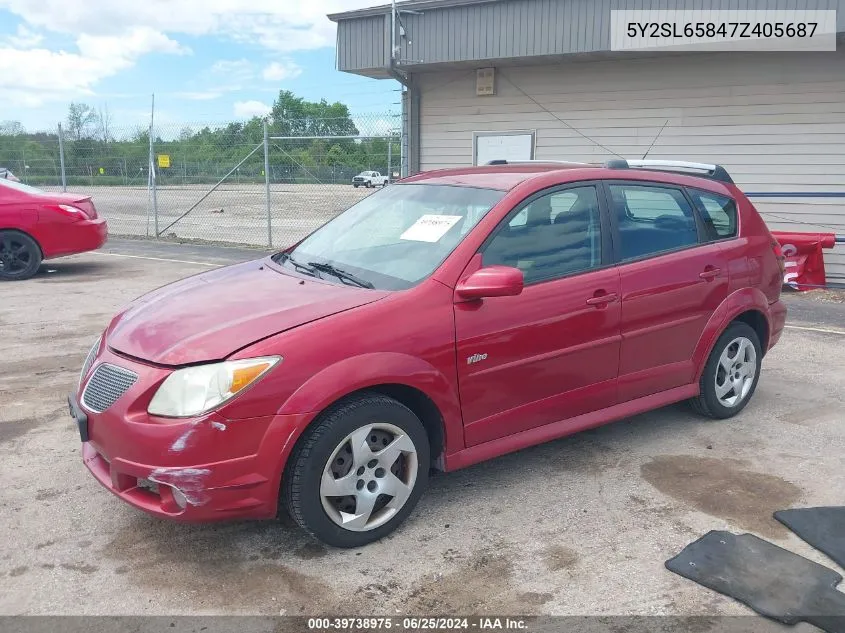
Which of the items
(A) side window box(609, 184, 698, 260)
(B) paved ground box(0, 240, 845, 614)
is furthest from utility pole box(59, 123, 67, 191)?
(A) side window box(609, 184, 698, 260)

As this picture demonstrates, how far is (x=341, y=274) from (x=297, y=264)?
47 cm

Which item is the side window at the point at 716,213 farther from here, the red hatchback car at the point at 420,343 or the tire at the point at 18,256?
the tire at the point at 18,256

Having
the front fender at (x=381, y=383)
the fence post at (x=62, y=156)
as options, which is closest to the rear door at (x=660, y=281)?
the front fender at (x=381, y=383)

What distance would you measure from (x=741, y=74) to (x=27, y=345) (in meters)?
9.40

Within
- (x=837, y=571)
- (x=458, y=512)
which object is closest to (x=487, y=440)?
(x=458, y=512)

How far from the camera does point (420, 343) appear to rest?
3379 millimetres

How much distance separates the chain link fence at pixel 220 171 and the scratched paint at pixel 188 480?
835 cm

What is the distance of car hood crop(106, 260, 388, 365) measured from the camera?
3.14 metres

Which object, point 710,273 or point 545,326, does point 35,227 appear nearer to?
point 545,326

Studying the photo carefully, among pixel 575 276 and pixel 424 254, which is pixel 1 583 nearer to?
pixel 424 254

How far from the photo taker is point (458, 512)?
370 cm

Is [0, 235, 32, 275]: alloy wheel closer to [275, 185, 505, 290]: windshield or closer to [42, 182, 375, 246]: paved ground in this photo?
[42, 182, 375, 246]: paved ground

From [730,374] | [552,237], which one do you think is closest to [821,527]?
[730,374]

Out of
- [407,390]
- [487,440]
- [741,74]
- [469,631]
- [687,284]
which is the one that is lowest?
[469,631]
